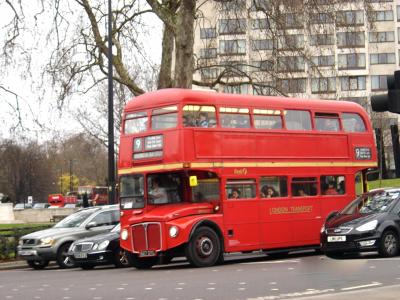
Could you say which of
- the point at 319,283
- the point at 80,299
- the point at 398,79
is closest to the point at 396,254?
the point at 319,283

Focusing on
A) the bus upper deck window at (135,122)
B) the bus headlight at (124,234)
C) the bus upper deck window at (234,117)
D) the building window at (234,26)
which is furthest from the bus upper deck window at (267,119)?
the building window at (234,26)

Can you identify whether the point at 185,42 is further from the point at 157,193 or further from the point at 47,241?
the point at 157,193

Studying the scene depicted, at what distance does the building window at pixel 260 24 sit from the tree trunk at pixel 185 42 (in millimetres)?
2263

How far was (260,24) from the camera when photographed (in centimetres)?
2816

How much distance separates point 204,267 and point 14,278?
181 inches

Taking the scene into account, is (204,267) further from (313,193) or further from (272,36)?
(272,36)

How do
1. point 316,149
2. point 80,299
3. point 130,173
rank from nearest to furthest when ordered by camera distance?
1. point 80,299
2. point 130,173
3. point 316,149

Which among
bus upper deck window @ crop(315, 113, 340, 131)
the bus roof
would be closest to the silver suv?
the bus roof

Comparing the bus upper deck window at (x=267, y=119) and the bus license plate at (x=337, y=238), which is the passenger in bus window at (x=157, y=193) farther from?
the bus license plate at (x=337, y=238)

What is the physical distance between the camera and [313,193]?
22406 millimetres

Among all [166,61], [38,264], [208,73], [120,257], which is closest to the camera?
[120,257]

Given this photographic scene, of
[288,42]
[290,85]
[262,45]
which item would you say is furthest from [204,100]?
[262,45]

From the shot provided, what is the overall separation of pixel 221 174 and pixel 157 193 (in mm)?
1677

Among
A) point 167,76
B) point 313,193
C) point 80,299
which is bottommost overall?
point 80,299
